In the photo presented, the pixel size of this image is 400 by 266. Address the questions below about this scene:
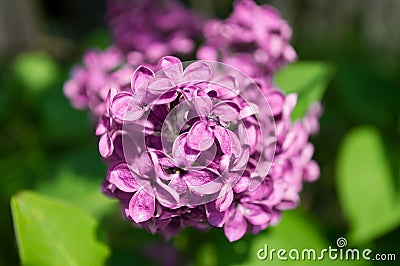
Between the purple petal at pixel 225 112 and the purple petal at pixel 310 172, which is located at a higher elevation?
the purple petal at pixel 225 112

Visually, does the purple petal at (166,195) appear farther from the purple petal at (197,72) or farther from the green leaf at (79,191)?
the green leaf at (79,191)

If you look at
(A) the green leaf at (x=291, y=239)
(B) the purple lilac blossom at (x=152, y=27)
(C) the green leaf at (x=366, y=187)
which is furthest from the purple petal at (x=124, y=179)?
(C) the green leaf at (x=366, y=187)

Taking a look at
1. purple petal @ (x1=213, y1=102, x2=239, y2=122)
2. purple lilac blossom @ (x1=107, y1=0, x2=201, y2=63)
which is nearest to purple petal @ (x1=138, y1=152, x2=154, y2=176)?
purple petal @ (x1=213, y1=102, x2=239, y2=122)

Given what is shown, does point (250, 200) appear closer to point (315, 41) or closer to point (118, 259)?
point (118, 259)

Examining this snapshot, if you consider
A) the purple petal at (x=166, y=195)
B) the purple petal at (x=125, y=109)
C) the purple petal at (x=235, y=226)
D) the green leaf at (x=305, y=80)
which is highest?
the purple petal at (x=125, y=109)

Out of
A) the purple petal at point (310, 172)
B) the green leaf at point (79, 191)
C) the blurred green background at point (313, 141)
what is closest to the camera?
the purple petal at point (310, 172)

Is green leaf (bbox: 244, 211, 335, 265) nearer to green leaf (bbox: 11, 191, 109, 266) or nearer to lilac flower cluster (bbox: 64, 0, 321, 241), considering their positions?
lilac flower cluster (bbox: 64, 0, 321, 241)
